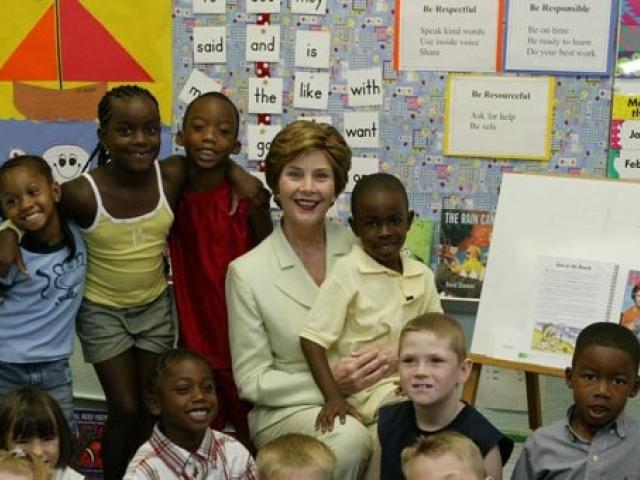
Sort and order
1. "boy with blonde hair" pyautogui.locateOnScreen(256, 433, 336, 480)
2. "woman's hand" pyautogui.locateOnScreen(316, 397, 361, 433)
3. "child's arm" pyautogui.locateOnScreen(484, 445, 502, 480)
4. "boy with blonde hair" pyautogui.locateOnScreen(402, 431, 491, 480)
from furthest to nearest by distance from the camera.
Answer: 1. "woman's hand" pyautogui.locateOnScreen(316, 397, 361, 433)
2. "child's arm" pyautogui.locateOnScreen(484, 445, 502, 480)
3. "boy with blonde hair" pyautogui.locateOnScreen(256, 433, 336, 480)
4. "boy with blonde hair" pyautogui.locateOnScreen(402, 431, 491, 480)

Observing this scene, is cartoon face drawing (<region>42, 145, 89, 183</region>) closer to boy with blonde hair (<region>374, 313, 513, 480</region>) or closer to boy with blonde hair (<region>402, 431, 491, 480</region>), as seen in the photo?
boy with blonde hair (<region>374, 313, 513, 480</region>)

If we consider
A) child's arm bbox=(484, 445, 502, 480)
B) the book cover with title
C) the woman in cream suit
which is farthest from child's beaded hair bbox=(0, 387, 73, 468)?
the book cover with title

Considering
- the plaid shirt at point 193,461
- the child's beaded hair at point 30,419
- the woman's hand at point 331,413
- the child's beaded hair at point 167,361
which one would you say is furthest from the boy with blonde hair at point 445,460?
the child's beaded hair at point 30,419

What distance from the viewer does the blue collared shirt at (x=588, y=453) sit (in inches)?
89.9

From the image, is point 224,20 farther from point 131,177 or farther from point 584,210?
point 584,210

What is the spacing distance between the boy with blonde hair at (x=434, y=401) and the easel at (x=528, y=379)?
0.52m

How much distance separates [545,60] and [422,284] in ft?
3.07

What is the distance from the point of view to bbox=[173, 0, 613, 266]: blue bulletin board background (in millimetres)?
3090

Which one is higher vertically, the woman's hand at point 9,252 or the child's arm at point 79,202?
the child's arm at point 79,202

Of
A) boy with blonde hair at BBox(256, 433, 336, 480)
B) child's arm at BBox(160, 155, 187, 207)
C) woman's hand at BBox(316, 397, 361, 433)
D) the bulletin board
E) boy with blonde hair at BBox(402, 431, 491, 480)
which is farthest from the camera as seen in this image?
the bulletin board

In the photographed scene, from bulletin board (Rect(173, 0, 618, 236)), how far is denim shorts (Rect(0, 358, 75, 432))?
1.07 meters

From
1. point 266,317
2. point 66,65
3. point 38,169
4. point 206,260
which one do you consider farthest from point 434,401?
point 66,65

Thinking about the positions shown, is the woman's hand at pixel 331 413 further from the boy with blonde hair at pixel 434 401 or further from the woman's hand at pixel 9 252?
the woman's hand at pixel 9 252

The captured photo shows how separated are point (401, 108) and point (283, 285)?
0.83m
